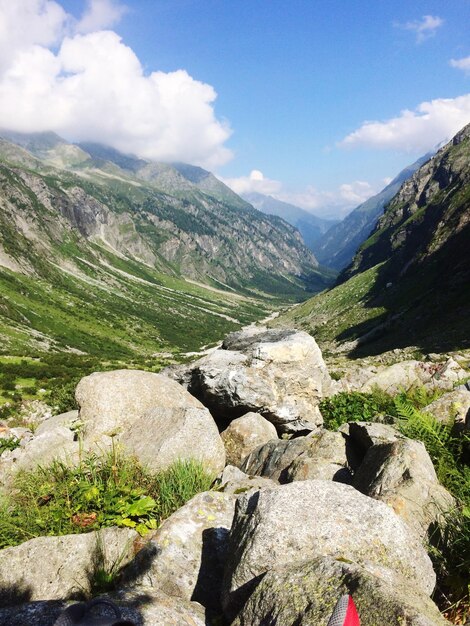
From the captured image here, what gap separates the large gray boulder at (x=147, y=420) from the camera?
10.1 meters

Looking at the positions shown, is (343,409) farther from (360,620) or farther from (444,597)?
(360,620)

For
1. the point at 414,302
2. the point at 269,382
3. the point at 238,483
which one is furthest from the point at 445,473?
the point at 414,302

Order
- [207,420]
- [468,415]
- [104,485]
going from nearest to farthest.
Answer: [104,485]
[468,415]
[207,420]

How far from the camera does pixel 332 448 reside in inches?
397

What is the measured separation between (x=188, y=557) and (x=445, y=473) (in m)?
5.37

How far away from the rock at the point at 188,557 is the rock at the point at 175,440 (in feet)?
8.71

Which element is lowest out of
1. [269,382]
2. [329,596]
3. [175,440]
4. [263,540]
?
[175,440]

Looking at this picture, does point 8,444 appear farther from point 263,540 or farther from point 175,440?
point 263,540

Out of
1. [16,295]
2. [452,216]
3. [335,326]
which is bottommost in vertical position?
[16,295]

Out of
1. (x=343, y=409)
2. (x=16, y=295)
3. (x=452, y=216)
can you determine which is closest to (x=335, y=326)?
(x=452, y=216)

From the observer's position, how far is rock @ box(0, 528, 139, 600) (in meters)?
6.07

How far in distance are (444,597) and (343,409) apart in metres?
10.6

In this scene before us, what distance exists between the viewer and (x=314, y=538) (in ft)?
17.1

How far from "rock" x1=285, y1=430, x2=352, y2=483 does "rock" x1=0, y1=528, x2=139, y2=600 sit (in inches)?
165
